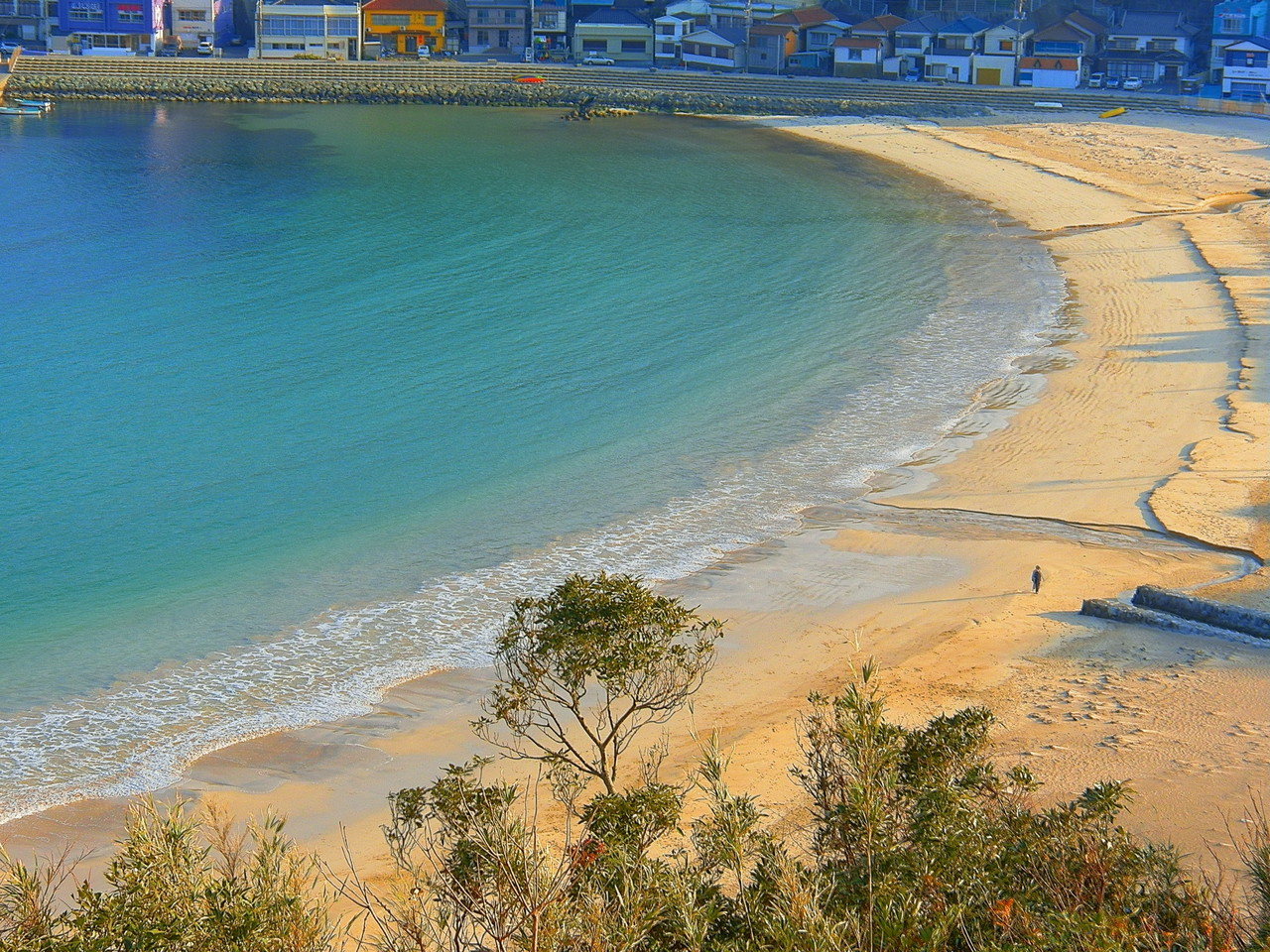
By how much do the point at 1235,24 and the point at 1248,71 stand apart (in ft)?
17.0

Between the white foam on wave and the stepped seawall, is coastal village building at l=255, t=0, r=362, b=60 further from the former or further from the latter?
the white foam on wave

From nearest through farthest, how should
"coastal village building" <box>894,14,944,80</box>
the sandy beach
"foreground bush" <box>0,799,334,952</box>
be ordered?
1. "foreground bush" <box>0,799,334,952</box>
2. the sandy beach
3. "coastal village building" <box>894,14,944,80</box>

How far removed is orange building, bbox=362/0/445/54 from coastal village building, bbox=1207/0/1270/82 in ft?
138

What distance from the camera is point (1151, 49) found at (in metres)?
66.8

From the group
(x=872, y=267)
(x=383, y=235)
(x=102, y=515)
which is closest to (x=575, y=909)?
(x=102, y=515)

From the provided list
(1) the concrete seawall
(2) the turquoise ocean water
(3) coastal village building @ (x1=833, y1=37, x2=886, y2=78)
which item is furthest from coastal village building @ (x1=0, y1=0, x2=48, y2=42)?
(3) coastal village building @ (x1=833, y1=37, x2=886, y2=78)

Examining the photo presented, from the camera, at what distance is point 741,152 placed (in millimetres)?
56875

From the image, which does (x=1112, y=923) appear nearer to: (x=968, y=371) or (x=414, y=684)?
(x=414, y=684)

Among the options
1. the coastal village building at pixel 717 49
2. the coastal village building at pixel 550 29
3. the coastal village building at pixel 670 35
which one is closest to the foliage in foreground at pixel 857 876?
the coastal village building at pixel 717 49

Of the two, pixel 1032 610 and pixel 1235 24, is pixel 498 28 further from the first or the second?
pixel 1032 610

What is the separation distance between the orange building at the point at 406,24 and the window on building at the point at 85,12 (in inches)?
566

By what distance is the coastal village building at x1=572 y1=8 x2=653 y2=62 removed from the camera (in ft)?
246

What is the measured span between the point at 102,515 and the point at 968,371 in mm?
18068

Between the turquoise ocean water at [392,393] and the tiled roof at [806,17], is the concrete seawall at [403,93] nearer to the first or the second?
the tiled roof at [806,17]
